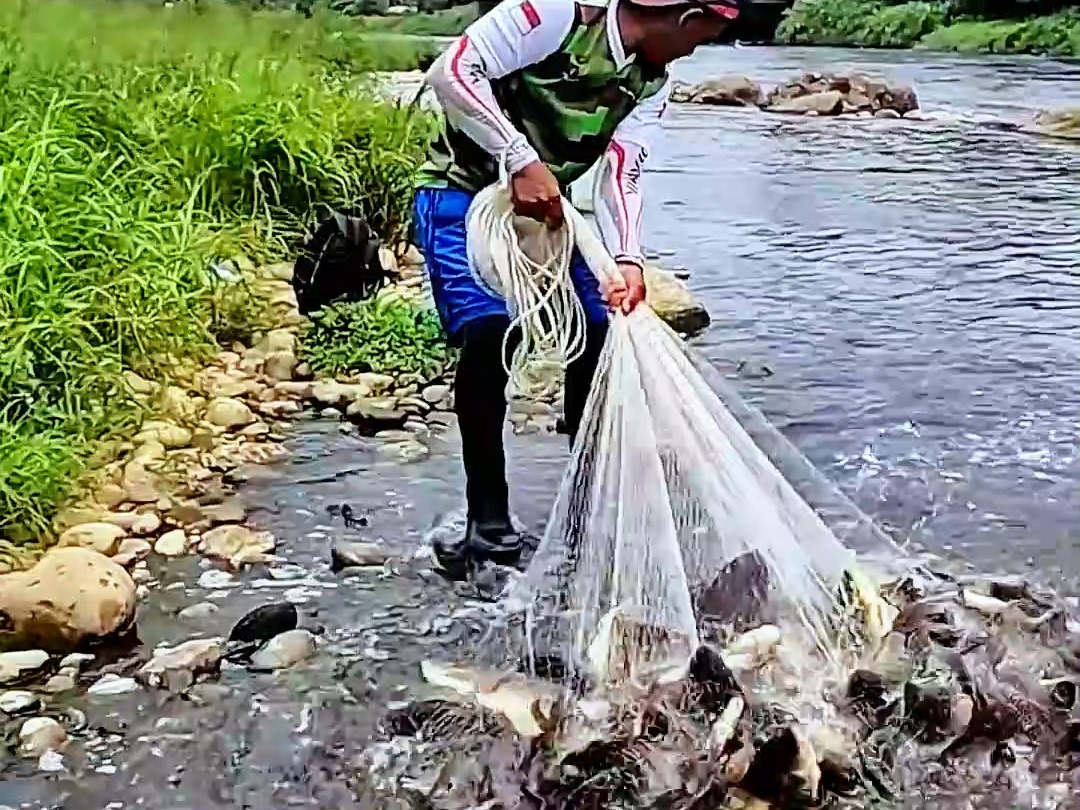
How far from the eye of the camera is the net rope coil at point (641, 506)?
9.32ft

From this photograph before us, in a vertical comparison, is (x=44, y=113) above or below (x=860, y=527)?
above

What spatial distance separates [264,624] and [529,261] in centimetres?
91

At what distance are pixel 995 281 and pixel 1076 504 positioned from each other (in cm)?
290

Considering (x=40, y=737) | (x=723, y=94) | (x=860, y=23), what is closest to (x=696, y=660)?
(x=40, y=737)

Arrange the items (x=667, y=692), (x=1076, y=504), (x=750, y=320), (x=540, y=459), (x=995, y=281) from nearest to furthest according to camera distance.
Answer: (x=667, y=692), (x=1076, y=504), (x=540, y=459), (x=750, y=320), (x=995, y=281)

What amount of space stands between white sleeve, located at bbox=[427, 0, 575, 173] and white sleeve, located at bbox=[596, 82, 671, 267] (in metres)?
0.29

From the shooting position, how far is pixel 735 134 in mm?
12641

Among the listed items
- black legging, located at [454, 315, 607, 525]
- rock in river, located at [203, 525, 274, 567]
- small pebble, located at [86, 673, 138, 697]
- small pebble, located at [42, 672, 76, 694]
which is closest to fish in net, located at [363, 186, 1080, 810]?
black legging, located at [454, 315, 607, 525]

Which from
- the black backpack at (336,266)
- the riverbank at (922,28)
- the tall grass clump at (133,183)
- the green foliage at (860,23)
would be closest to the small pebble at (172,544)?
the tall grass clump at (133,183)

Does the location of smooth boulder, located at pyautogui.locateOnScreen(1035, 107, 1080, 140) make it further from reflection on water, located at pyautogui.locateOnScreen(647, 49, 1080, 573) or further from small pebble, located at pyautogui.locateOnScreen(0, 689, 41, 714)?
small pebble, located at pyautogui.locateOnScreen(0, 689, 41, 714)

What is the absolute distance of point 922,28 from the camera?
25.3m

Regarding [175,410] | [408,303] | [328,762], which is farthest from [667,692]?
[408,303]

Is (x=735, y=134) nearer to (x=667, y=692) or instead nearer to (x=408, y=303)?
(x=408, y=303)

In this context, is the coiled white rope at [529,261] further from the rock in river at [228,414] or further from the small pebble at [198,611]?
the rock in river at [228,414]
